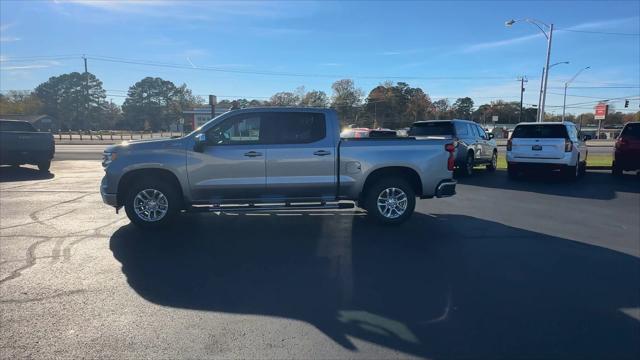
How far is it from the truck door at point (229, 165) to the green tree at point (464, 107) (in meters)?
106

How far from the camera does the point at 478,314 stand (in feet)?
13.2

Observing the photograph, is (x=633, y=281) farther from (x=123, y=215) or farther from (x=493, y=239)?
(x=123, y=215)

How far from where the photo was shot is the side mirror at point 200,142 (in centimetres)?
695

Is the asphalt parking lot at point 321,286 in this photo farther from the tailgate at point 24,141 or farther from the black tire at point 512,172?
the tailgate at point 24,141

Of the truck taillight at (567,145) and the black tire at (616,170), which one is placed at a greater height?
the truck taillight at (567,145)

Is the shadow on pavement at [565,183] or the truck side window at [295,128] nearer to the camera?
the truck side window at [295,128]

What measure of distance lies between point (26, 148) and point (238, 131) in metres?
12.3

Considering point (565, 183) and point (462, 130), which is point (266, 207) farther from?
point (565, 183)

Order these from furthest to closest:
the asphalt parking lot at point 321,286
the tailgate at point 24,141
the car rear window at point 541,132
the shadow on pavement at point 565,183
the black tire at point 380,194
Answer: the tailgate at point 24,141 < the car rear window at point 541,132 < the shadow on pavement at point 565,183 < the black tire at point 380,194 < the asphalt parking lot at point 321,286

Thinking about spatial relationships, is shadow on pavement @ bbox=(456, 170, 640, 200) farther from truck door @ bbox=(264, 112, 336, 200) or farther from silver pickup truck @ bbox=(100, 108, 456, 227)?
truck door @ bbox=(264, 112, 336, 200)

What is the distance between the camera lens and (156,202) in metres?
7.09

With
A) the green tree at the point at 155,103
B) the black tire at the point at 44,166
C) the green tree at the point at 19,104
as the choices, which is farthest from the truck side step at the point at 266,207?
the green tree at the point at 155,103

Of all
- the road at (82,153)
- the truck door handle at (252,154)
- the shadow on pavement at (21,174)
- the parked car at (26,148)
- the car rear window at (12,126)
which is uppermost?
the car rear window at (12,126)

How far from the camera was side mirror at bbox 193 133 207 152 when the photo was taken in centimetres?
695
